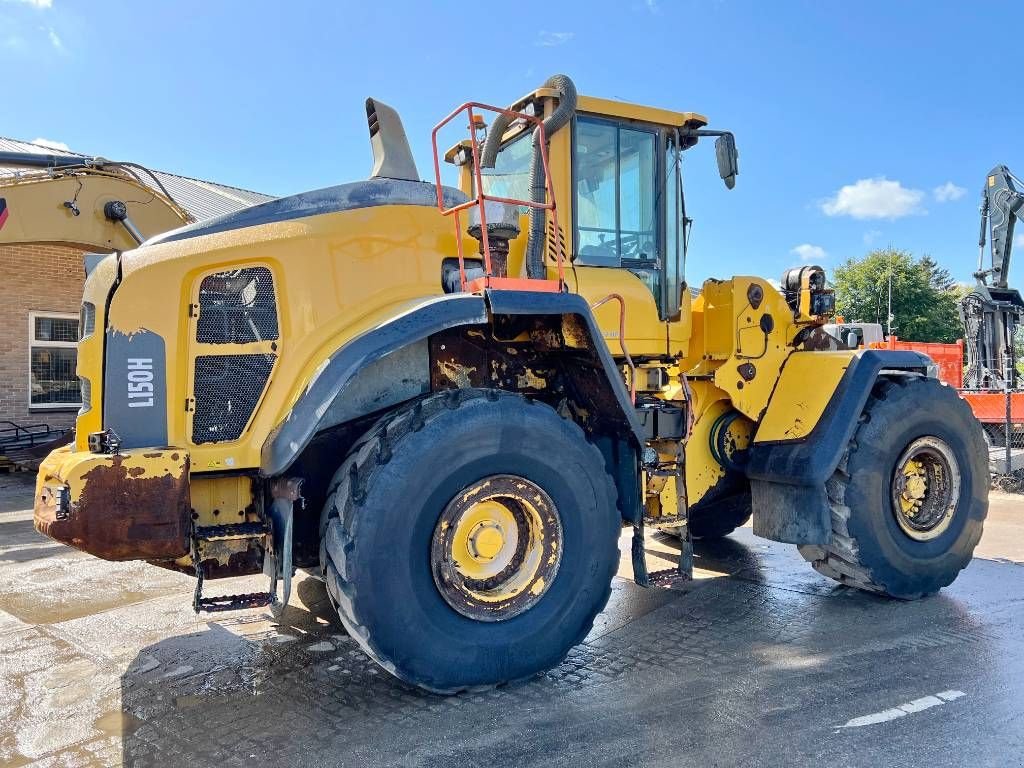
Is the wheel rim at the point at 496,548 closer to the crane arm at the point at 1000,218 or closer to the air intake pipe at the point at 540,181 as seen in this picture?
→ the air intake pipe at the point at 540,181

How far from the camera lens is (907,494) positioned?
5594mm

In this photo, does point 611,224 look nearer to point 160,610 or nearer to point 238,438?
point 238,438

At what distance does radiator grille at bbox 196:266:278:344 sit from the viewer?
3.82 meters

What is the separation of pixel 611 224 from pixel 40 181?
6223 mm

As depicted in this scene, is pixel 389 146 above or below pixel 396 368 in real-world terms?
above

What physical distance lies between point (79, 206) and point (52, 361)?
6961mm

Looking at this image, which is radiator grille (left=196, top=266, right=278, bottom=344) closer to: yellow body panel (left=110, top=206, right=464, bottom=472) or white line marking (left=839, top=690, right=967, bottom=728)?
yellow body panel (left=110, top=206, right=464, bottom=472)

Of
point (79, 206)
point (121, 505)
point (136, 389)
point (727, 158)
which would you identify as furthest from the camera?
point (79, 206)

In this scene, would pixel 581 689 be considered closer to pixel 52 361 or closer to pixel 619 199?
pixel 619 199

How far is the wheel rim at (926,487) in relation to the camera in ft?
18.1

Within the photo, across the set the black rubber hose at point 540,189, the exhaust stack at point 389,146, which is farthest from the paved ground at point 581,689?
the exhaust stack at point 389,146

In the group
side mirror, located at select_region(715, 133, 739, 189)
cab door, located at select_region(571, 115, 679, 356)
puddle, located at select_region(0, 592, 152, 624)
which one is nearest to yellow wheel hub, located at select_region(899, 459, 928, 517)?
cab door, located at select_region(571, 115, 679, 356)

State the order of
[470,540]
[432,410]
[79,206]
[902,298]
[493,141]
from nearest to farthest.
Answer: [432,410]
[470,540]
[493,141]
[79,206]
[902,298]

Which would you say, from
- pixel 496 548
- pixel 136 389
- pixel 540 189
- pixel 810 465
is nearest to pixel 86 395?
pixel 136 389
